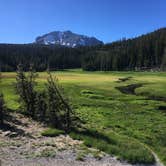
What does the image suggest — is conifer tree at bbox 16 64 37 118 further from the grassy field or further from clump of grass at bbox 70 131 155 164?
clump of grass at bbox 70 131 155 164

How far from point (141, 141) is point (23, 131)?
1123 centimetres

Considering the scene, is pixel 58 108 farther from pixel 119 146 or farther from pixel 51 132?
pixel 119 146

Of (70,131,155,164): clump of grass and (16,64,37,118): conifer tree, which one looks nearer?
(70,131,155,164): clump of grass

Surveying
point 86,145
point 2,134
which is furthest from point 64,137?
point 2,134

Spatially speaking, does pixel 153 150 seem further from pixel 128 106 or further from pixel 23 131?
pixel 128 106

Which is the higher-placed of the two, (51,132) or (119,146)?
(51,132)

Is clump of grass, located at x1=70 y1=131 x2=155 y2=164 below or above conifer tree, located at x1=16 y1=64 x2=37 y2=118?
below

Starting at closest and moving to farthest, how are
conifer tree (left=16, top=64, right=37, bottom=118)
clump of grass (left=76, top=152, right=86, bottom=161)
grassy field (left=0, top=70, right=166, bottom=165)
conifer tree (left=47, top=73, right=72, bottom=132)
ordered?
clump of grass (left=76, top=152, right=86, bottom=161), grassy field (left=0, top=70, right=166, bottom=165), conifer tree (left=47, top=73, right=72, bottom=132), conifer tree (left=16, top=64, right=37, bottom=118)

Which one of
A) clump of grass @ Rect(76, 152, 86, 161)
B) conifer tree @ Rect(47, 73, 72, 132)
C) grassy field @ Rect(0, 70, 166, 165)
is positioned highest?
conifer tree @ Rect(47, 73, 72, 132)

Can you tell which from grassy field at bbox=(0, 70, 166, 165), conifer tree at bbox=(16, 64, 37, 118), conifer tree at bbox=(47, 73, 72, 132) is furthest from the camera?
conifer tree at bbox=(16, 64, 37, 118)

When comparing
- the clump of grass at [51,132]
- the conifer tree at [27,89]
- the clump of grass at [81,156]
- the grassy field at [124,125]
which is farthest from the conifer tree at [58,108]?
the clump of grass at [81,156]

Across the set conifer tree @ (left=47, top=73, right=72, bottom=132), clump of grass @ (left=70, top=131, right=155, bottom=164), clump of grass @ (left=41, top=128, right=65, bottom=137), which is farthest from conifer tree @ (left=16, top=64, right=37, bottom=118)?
clump of grass @ (left=70, top=131, right=155, bottom=164)

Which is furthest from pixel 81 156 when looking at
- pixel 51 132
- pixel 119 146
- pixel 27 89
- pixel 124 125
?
pixel 27 89

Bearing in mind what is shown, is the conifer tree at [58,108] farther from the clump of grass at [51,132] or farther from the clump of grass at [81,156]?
the clump of grass at [81,156]
